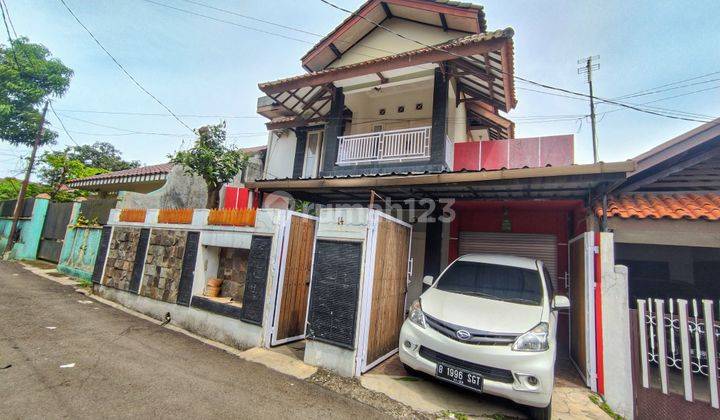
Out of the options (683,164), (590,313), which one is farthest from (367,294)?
(683,164)

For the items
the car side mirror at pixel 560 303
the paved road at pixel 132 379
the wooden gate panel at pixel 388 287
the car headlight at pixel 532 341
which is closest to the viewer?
the paved road at pixel 132 379

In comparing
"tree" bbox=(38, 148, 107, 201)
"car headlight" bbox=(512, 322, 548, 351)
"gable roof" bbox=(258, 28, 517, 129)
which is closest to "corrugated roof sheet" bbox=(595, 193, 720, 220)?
"car headlight" bbox=(512, 322, 548, 351)

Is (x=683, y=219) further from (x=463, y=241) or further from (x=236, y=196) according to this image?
(x=236, y=196)

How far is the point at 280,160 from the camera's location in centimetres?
1158

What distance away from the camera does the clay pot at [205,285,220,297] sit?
20.6 feet

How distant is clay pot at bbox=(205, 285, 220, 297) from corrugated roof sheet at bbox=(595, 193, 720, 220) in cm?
697

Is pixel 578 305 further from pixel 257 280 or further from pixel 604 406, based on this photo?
pixel 257 280

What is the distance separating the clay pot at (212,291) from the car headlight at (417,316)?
4.17 meters

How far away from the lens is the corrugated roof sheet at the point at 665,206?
4.45m

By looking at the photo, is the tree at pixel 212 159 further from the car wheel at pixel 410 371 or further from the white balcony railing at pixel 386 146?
the car wheel at pixel 410 371

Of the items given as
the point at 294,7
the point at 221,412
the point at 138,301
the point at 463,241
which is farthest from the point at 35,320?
the point at 463,241

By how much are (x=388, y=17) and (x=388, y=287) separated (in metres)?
7.94

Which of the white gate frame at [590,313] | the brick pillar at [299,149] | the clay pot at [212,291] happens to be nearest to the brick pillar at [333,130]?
the brick pillar at [299,149]

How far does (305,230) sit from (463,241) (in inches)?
156
